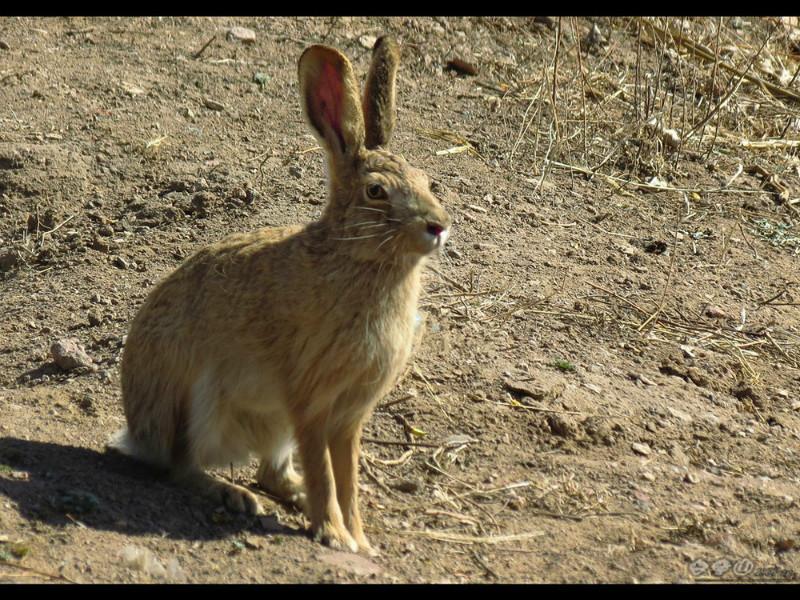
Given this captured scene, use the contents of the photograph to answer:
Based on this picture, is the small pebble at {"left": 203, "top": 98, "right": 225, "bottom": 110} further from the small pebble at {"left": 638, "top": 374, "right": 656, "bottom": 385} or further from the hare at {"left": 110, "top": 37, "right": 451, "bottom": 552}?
the small pebble at {"left": 638, "top": 374, "right": 656, "bottom": 385}

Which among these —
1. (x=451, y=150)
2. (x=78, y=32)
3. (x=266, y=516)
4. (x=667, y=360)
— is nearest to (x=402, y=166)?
(x=266, y=516)

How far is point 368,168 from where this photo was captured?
475 cm

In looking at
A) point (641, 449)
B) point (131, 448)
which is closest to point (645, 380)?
point (641, 449)

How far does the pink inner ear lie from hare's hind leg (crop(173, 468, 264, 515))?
1619 mm

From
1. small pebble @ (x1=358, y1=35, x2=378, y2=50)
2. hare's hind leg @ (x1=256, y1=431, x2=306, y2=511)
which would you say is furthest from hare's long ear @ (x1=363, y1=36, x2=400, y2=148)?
small pebble @ (x1=358, y1=35, x2=378, y2=50)

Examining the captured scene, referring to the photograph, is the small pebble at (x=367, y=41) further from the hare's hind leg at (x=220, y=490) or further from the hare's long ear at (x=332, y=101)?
the hare's hind leg at (x=220, y=490)

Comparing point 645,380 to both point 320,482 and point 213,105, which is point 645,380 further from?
point 213,105

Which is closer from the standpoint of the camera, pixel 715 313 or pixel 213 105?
pixel 715 313

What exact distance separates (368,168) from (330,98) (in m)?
0.36

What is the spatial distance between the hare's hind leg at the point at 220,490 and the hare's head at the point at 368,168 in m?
1.27

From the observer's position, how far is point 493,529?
5.16 metres

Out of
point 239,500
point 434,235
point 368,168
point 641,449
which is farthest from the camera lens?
point 641,449

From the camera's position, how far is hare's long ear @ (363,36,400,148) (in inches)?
195

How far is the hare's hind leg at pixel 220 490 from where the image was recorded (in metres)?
5.07
